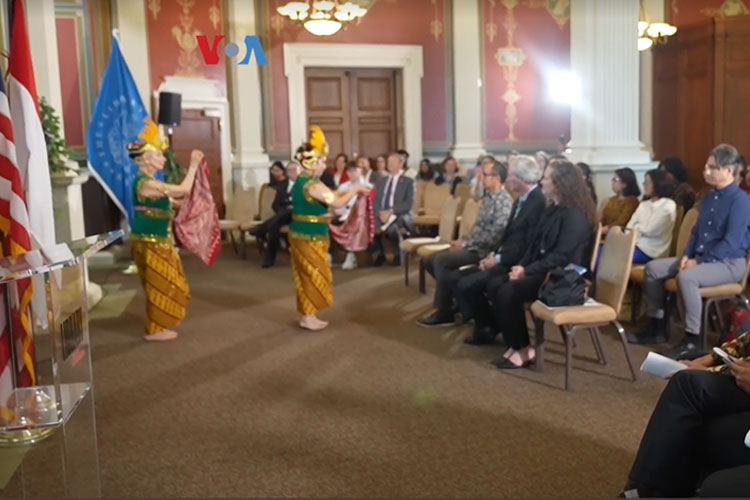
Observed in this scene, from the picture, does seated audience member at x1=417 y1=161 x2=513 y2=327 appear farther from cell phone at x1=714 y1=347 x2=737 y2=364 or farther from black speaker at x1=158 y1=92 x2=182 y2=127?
black speaker at x1=158 y1=92 x2=182 y2=127

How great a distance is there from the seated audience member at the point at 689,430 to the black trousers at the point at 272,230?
6.44 meters

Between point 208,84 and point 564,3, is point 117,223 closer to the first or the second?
point 208,84

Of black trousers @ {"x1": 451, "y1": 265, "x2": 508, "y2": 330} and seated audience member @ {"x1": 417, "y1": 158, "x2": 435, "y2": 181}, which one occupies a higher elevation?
seated audience member @ {"x1": 417, "y1": 158, "x2": 435, "y2": 181}

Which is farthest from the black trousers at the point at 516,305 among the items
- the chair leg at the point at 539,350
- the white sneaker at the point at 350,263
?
the white sneaker at the point at 350,263

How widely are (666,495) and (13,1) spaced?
11.9 feet

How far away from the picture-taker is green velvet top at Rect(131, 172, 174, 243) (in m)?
5.14

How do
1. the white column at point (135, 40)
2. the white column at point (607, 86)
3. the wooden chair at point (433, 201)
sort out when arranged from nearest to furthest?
1. the white column at point (607, 86)
2. the wooden chair at point (433, 201)
3. the white column at point (135, 40)

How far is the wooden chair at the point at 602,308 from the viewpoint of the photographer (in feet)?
13.2

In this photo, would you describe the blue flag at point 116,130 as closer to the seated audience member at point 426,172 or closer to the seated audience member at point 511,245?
the seated audience member at point 426,172

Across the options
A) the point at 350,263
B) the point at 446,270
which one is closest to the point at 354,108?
the point at 350,263

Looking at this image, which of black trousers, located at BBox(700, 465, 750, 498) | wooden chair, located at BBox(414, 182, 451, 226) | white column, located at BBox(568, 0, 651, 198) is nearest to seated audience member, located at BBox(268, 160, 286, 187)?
wooden chair, located at BBox(414, 182, 451, 226)

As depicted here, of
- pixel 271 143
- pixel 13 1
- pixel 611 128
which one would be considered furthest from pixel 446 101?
pixel 13 1

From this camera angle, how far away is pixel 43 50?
619 centimetres

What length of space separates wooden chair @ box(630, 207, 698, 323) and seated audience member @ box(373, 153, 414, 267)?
3.28 meters
